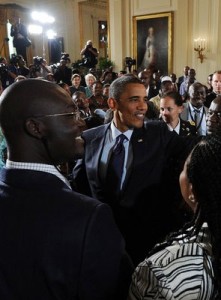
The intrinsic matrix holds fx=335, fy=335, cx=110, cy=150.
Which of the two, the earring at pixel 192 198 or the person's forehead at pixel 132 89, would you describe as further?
the person's forehead at pixel 132 89

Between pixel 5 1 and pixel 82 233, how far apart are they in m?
13.8

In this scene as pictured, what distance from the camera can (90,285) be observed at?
1.03 meters

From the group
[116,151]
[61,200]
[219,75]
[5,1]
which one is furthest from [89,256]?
[5,1]

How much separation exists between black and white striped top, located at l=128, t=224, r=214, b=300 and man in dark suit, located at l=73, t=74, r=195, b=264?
999 millimetres

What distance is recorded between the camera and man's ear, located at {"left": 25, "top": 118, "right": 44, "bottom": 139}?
108cm

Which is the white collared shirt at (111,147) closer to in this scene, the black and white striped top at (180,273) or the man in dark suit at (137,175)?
the man in dark suit at (137,175)

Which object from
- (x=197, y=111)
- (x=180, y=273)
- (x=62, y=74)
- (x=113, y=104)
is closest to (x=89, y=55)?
(x=62, y=74)

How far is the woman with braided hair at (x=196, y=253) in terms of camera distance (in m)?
0.94

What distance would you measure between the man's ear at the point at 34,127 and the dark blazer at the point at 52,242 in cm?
13

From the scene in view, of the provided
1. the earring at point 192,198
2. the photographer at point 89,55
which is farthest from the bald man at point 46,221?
the photographer at point 89,55

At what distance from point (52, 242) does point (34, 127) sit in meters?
0.37

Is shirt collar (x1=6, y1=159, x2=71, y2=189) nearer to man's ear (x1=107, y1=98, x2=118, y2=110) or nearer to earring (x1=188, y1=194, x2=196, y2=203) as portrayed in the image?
earring (x1=188, y1=194, x2=196, y2=203)

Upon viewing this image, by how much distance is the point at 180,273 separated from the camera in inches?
37.0

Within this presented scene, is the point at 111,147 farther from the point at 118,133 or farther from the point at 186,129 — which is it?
the point at 186,129
